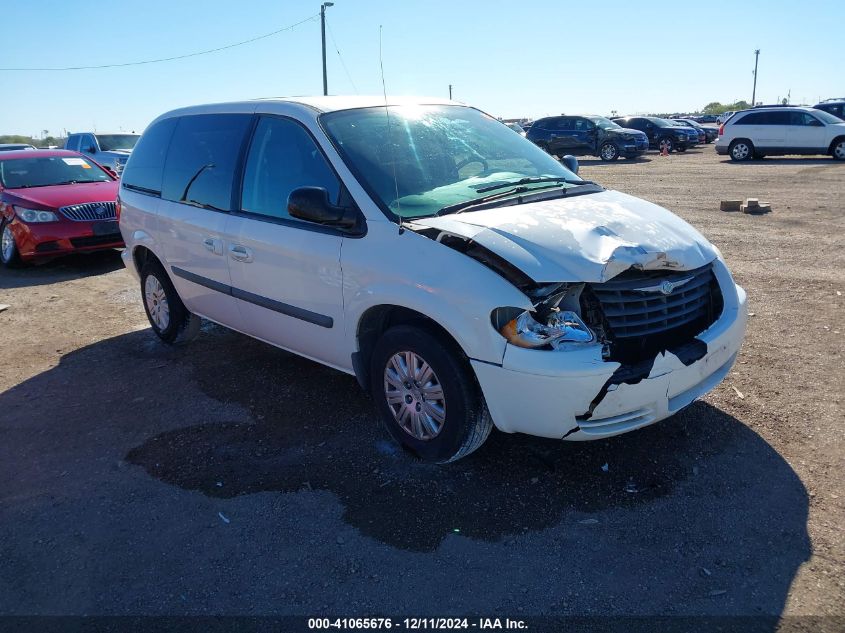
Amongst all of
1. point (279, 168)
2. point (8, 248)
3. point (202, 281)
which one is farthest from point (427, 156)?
point (8, 248)


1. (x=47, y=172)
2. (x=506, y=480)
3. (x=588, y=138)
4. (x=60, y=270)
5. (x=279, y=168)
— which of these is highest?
(x=588, y=138)

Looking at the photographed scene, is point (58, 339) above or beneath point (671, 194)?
beneath

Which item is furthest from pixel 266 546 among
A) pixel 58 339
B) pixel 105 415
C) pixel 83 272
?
pixel 83 272

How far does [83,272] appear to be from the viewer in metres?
9.37

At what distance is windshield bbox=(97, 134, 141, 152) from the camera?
18078 mm

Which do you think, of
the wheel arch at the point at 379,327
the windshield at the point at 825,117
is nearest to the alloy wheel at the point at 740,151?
the windshield at the point at 825,117

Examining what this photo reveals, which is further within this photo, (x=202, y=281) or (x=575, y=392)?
(x=202, y=281)

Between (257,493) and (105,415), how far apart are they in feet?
5.72

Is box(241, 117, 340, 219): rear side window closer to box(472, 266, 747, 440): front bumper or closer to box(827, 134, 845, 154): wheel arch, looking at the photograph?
box(472, 266, 747, 440): front bumper

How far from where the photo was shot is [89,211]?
938 centimetres

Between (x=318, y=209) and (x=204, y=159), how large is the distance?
180 centimetres

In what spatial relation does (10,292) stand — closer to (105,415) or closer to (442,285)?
(105,415)

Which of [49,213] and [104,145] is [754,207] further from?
[104,145]

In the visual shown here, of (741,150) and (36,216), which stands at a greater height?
(741,150)
